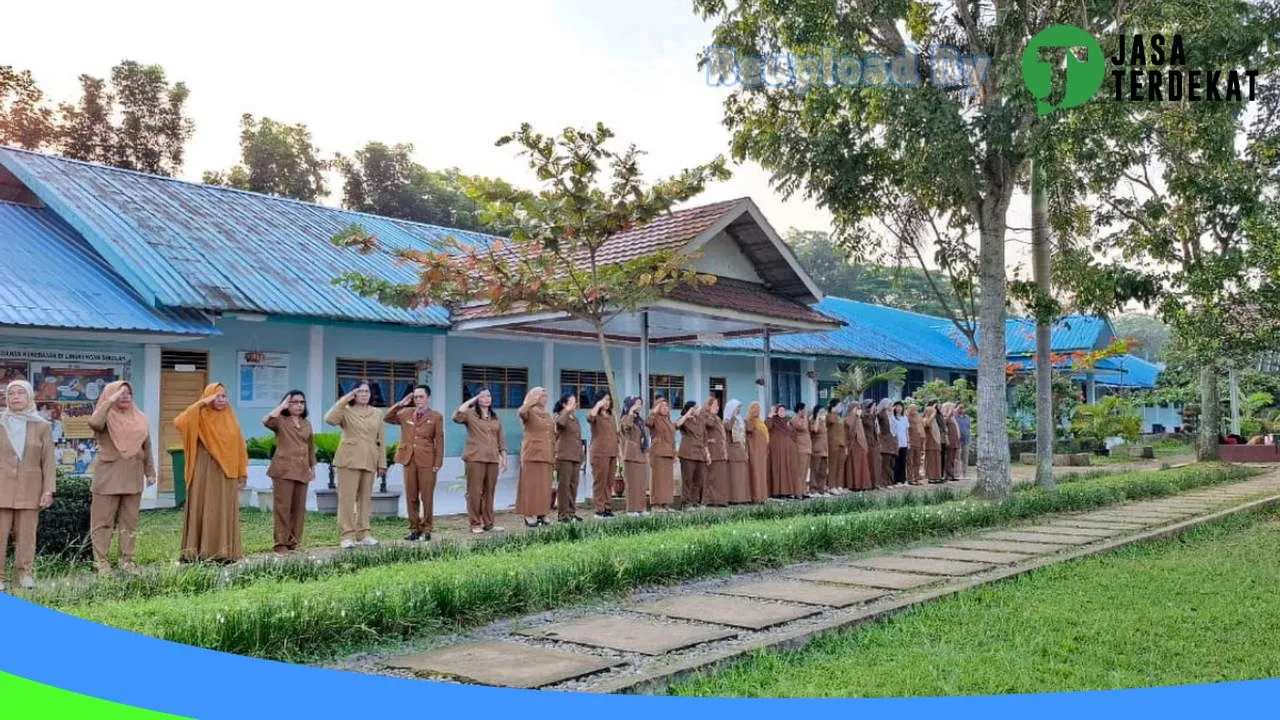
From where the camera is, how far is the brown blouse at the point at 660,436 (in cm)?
1184

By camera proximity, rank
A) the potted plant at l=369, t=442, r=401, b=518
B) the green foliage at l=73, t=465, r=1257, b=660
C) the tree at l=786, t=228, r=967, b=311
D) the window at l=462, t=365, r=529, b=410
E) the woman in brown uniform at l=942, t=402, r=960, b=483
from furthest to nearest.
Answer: the tree at l=786, t=228, r=967, b=311, the woman in brown uniform at l=942, t=402, r=960, b=483, the window at l=462, t=365, r=529, b=410, the potted plant at l=369, t=442, r=401, b=518, the green foliage at l=73, t=465, r=1257, b=660

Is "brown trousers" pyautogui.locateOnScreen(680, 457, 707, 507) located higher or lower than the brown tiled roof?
lower

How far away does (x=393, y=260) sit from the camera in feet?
54.1

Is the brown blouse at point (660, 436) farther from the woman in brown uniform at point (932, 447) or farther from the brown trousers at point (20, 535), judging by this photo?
the woman in brown uniform at point (932, 447)

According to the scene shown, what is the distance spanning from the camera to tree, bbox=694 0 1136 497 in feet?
37.0

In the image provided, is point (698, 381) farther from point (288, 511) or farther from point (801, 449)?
point (288, 511)

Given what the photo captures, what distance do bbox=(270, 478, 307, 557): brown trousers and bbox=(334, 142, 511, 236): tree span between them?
18.7 metres

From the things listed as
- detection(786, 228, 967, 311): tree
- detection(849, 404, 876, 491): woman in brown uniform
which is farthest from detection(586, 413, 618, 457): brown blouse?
detection(786, 228, 967, 311): tree

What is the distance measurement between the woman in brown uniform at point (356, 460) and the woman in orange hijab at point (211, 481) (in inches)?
40.3

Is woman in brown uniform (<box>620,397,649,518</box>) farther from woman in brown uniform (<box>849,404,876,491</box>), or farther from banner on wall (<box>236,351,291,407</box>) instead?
banner on wall (<box>236,351,291,407</box>)

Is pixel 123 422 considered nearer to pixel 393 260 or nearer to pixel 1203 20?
pixel 393 260

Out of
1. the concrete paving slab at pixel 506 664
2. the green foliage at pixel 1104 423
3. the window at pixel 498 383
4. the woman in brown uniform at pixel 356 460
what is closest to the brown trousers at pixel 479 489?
the woman in brown uniform at pixel 356 460

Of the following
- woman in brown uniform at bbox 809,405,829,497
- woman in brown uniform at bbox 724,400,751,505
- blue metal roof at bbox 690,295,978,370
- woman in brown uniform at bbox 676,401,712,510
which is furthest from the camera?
blue metal roof at bbox 690,295,978,370

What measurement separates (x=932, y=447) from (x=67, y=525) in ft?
42.9
